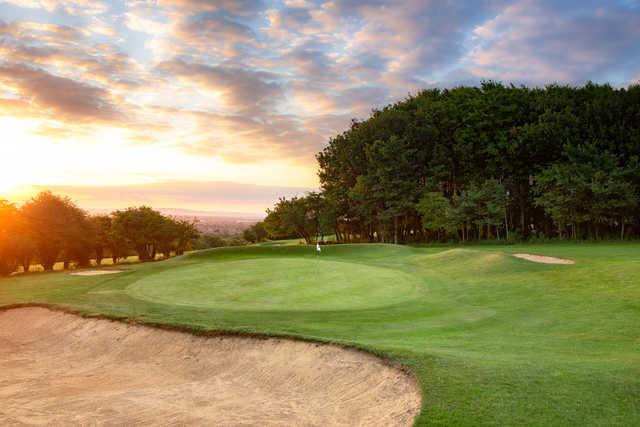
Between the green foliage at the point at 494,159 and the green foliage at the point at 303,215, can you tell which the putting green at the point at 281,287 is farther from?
the green foliage at the point at 303,215

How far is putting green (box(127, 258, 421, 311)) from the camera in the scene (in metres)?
14.2

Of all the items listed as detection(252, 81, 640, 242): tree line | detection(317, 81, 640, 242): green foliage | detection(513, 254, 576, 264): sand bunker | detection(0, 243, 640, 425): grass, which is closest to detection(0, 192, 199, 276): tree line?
detection(252, 81, 640, 242): tree line

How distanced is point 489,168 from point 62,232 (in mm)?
41068

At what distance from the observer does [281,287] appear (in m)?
16.6

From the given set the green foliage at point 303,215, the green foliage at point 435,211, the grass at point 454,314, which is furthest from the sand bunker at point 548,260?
the green foliage at point 303,215

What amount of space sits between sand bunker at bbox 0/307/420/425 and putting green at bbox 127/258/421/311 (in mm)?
3351

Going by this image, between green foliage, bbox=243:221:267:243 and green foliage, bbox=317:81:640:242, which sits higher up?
green foliage, bbox=317:81:640:242

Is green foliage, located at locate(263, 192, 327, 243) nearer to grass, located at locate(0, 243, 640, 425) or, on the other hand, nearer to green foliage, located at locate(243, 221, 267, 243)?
grass, located at locate(0, 243, 640, 425)

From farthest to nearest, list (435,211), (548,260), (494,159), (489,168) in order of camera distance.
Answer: (489,168), (494,159), (435,211), (548,260)

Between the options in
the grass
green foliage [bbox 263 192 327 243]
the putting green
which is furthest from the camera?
green foliage [bbox 263 192 327 243]

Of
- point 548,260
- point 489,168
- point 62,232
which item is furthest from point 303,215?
point 548,260

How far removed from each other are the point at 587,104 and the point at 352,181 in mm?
24980

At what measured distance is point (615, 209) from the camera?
116ft

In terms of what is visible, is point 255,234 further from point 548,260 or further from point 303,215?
point 548,260
